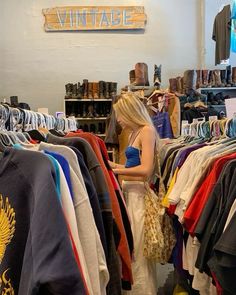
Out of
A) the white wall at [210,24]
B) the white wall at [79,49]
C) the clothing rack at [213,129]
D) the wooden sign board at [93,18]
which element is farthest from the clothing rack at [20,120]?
the white wall at [210,24]

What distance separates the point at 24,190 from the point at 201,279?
139cm

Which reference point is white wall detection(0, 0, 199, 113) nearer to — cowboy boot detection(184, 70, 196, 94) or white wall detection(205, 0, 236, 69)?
white wall detection(205, 0, 236, 69)

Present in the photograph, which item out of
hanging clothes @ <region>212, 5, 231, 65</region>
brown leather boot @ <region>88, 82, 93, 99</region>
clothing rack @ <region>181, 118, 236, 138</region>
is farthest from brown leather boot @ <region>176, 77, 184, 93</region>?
clothing rack @ <region>181, 118, 236, 138</region>

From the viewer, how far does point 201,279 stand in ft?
6.72

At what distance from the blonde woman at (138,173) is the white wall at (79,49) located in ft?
13.1

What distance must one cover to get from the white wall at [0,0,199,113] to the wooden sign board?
10 cm

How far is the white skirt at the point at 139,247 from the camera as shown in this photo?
8.25ft

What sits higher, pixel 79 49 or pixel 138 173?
pixel 79 49

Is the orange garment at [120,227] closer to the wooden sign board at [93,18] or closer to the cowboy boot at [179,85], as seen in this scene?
the cowboy boot at [179,85]

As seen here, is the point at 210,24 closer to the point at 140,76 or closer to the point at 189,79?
the point at 189,79

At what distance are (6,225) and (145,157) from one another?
1.66m

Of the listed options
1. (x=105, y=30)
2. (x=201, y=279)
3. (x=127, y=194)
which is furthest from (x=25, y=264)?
(x=105, y=30)

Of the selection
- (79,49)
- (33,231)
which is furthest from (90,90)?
(33,231)

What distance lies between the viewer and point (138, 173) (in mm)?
2557
